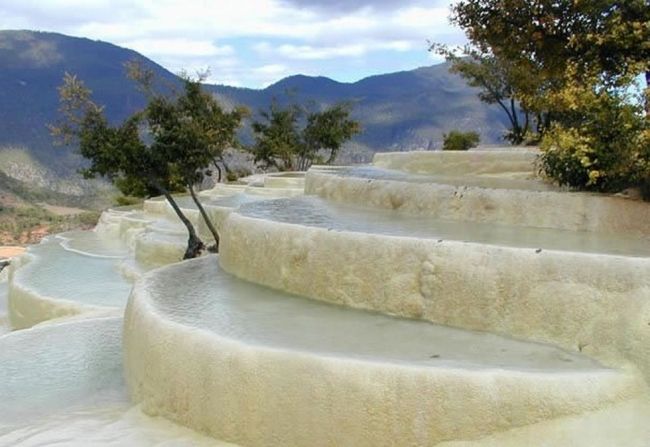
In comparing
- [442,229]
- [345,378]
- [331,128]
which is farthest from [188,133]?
[331,128]

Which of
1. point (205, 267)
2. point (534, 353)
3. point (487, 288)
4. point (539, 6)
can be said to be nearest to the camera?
point (534, 353)

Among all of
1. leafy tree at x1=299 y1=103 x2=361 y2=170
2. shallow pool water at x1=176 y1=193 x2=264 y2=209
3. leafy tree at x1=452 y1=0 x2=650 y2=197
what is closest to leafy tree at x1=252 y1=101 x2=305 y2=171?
leafy tree at x1=299 y1=103 x2=361 y2=170

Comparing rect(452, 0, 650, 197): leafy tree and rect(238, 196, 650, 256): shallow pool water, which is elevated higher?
rect(452, 0, 650, 197): leafy tree

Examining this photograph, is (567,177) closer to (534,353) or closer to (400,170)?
(534,353)

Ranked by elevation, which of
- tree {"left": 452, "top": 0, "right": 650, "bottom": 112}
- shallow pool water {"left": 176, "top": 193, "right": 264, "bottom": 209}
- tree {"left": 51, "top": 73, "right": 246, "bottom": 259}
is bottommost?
shallow pool water {"left": 176, "top": 193, "right": 264, "bottom": 209}

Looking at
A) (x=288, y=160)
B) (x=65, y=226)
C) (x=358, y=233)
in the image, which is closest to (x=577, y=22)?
(x=358, y=233)

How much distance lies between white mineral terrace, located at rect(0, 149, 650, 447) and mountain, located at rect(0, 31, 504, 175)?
5031 centimetres

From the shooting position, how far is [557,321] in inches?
214

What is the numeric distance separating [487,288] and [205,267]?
3.79m

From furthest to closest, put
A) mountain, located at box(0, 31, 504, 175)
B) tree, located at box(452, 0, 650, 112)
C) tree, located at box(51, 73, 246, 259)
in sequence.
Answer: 1. mountain, located at box(0, 31, 504, 175)
2. tree, located at box(51, 73, 246, 259)
3. tree, located at box(452, 0, 650, 112)

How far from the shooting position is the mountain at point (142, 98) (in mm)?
72250

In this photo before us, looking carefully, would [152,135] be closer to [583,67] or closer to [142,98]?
[583,67]

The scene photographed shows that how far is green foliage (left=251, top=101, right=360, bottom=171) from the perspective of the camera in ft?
118

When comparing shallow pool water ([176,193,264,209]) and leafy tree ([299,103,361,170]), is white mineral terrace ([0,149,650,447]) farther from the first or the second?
leafy tree ([299,103,361,170])
